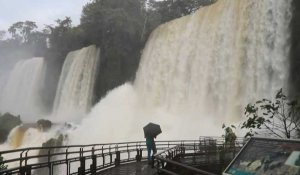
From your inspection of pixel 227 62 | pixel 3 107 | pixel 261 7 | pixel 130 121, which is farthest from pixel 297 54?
pixel 3 107

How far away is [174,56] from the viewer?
33.3 meters

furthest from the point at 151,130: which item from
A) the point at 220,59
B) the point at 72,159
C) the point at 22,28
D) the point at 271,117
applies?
the point at 22,28

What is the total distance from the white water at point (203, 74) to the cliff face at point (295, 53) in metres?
0.33

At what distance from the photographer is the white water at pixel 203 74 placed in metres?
24.6

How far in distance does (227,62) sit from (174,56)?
20.3ft

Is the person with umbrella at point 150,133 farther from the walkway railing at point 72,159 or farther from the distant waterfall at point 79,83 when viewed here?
the distant waterfall at point 79,83

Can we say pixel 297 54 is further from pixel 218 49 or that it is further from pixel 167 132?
pixel 167 132

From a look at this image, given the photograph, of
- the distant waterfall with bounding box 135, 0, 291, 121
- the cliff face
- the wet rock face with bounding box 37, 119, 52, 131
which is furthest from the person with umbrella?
the wet rock face with bounding box 37, 119, 52, 131

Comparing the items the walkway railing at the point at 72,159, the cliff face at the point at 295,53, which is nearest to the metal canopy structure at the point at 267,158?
the walkway railing at the point at 72,159

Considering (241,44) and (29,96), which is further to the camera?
(29,96)

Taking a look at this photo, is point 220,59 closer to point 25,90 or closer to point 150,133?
point 150,133

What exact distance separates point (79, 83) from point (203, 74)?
16.4 m

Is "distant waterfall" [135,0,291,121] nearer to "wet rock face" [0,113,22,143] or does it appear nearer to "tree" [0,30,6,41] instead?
"wet rock face" [0,113,22,143]

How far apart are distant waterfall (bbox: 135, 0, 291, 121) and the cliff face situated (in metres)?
0.32
